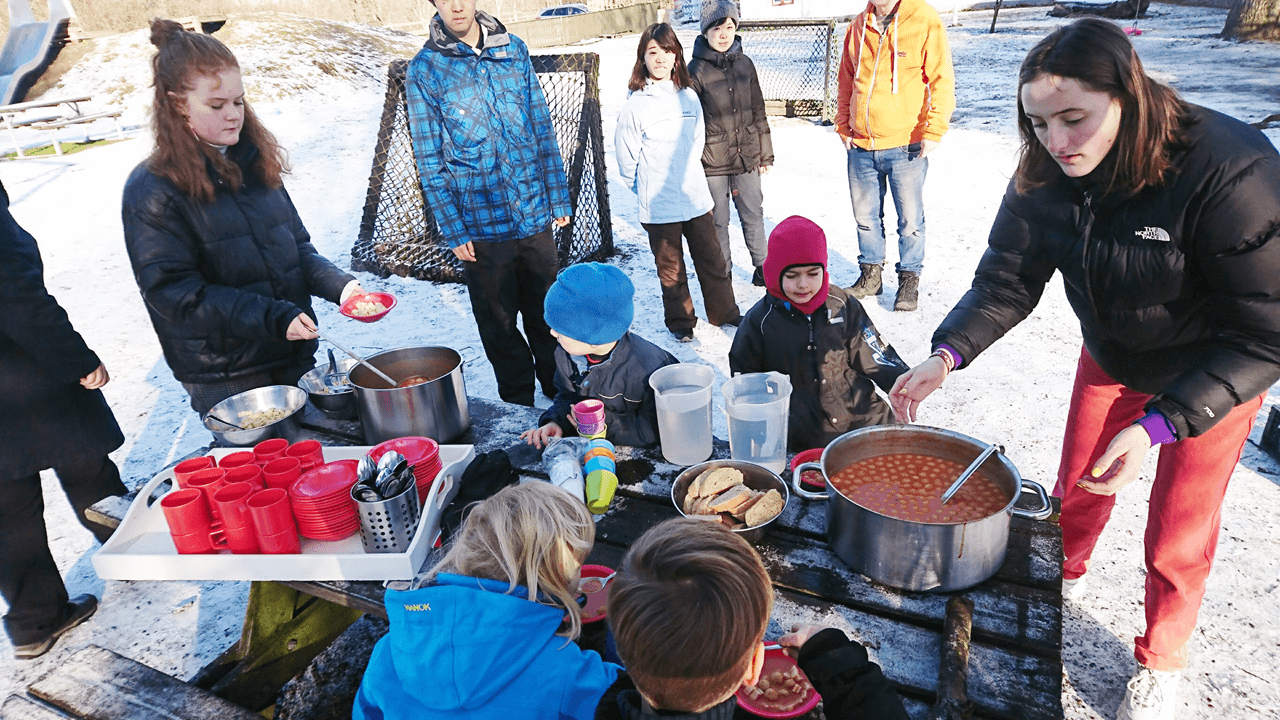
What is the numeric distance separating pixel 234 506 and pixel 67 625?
1.83 m

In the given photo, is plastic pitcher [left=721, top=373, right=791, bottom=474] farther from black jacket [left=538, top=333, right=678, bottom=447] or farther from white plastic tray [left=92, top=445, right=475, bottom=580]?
white plastic tray [left=92, top=445, right=475, bottom=580]

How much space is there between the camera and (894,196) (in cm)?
518

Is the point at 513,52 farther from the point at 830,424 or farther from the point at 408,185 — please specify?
→ the point at 408,185

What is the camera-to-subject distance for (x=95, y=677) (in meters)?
2.00

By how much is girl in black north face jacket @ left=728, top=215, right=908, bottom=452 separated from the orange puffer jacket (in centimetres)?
251

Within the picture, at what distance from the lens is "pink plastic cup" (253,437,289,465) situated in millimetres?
2203

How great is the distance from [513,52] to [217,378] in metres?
2.24

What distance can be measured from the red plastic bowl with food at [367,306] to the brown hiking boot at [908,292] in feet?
11.7

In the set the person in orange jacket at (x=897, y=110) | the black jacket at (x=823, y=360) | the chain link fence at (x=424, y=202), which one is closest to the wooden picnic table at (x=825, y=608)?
the black jacket at (x=823, y=360)

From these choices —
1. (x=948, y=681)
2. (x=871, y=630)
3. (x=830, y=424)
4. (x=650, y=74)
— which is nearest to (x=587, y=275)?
(x=830, y=424)

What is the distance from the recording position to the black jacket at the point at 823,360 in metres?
2.83

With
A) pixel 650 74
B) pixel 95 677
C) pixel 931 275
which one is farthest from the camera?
pixel 931 275

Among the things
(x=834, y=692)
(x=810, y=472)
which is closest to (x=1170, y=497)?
(x=810, y=472)

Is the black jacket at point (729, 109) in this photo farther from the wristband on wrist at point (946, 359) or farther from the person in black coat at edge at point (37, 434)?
the person in black coat at edge at point (37, 434)
